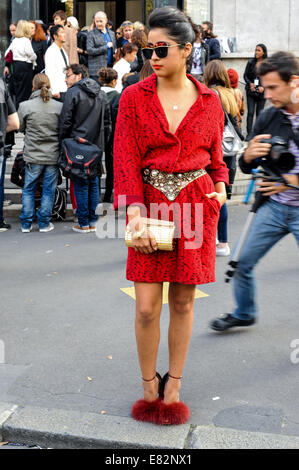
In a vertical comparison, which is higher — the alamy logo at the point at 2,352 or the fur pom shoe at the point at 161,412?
the fur pom shoe at the point at 161,412

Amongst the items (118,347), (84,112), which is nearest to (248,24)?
(84,112)

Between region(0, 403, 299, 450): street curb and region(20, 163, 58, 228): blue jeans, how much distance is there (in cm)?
493

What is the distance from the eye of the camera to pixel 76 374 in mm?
4133

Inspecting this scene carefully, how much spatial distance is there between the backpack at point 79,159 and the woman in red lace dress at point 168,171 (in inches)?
187

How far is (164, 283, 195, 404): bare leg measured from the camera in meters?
3.44

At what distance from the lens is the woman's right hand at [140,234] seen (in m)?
3.22

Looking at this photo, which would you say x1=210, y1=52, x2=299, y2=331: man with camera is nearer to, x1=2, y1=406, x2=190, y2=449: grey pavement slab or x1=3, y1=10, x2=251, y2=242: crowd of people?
x1=2, y1=406, x2=190, y2=449: grey pavement slab

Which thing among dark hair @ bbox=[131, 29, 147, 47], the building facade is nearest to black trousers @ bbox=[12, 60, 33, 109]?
dark hair @ bbox=[131, 29, 147, 47]

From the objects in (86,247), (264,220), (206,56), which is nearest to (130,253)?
(264,220)

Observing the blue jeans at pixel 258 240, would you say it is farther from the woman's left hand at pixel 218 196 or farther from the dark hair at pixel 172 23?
the dark hair at pixel 172 23

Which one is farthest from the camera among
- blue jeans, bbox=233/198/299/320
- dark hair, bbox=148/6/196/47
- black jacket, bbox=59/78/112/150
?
black jacket, bbox=59/78/112/150

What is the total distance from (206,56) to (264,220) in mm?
8816

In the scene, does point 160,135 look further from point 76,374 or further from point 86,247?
point 86,247

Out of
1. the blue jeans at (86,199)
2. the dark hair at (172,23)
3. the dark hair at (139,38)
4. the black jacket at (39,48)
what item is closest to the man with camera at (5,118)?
the blue jeans at (86,199)
